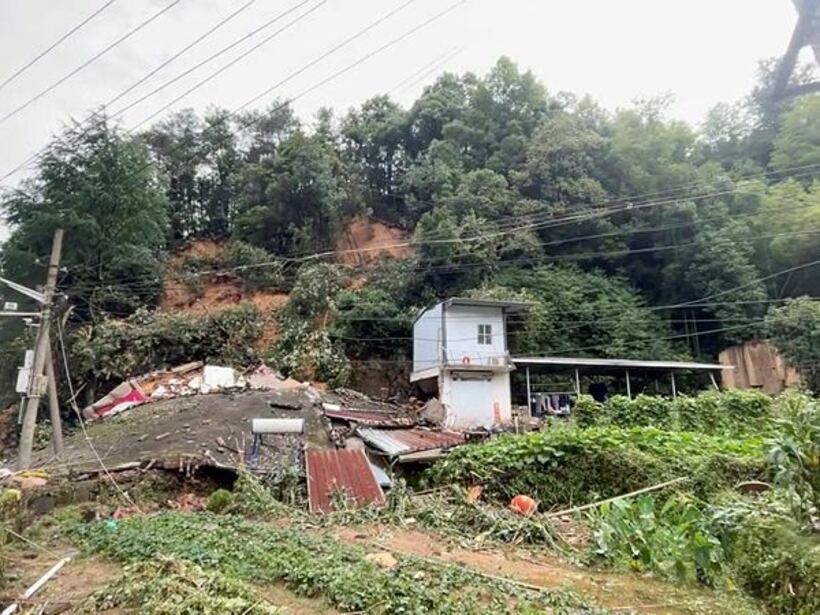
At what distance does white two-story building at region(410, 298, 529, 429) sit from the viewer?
18000 mm

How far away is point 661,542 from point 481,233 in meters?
19.5

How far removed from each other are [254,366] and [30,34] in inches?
583

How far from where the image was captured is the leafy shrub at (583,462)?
8109 mm

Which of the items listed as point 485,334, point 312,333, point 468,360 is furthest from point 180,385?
point 485,334

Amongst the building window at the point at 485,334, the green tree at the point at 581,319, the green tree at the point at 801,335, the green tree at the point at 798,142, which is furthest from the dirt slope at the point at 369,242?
the green tree at the point at 798,142

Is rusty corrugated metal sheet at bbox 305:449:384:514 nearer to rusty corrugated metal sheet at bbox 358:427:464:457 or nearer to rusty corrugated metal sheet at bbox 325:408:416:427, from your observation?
rusty corrugated metal sheet at bbox 358:427:464:457

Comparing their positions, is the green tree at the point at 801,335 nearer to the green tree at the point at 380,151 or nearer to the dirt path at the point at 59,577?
the dirt path at the point at 59,577

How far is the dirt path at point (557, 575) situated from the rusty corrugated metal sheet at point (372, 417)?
6.66 meters

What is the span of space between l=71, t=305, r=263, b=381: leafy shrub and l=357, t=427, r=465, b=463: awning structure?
9508mm

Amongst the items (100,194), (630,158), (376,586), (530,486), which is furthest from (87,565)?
(630,158)

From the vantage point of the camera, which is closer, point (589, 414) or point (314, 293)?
point (589, 414)

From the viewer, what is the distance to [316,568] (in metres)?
4.35

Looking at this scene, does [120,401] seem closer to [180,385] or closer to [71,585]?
[180,385]

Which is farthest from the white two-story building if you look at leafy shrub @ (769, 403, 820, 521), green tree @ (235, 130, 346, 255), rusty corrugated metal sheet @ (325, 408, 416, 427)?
leafy shrub @ (769, 403, 820, 521)
